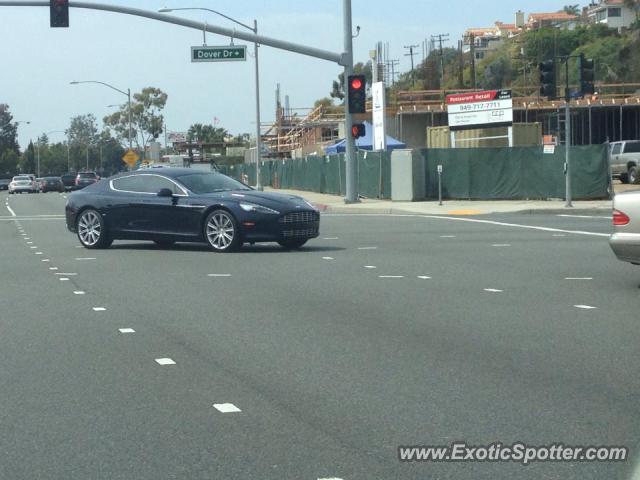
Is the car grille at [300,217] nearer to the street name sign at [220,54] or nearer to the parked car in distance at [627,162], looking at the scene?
the street name sign at [220,54]

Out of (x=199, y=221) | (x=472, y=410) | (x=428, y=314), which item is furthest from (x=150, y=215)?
(x=472, y=410)

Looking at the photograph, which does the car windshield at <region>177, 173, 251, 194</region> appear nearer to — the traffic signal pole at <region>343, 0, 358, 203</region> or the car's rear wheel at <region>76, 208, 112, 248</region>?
the car's rear wheel at <region>76, 208, 112, 248</region>

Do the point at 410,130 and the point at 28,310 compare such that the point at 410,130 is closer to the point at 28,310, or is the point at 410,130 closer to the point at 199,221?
the point at 199,221

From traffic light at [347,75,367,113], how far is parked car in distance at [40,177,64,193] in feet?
153

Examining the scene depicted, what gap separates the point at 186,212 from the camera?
19266 millimetres

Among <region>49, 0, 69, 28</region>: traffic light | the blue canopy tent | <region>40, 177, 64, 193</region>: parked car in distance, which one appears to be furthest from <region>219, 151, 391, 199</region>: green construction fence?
<region>40, 177, 64, 193</region>: parked car in distance

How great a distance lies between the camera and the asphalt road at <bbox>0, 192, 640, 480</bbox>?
6.42 meters

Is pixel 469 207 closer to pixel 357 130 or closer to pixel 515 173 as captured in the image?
pixel 515 173

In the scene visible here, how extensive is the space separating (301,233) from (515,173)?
19520 millimetres

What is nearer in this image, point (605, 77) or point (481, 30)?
point (605, 77)

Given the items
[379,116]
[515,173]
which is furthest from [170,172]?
[379,116]

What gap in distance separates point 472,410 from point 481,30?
198344mm

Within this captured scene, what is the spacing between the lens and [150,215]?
64.8 feet

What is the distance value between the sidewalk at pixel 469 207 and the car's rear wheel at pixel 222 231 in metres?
14.5
